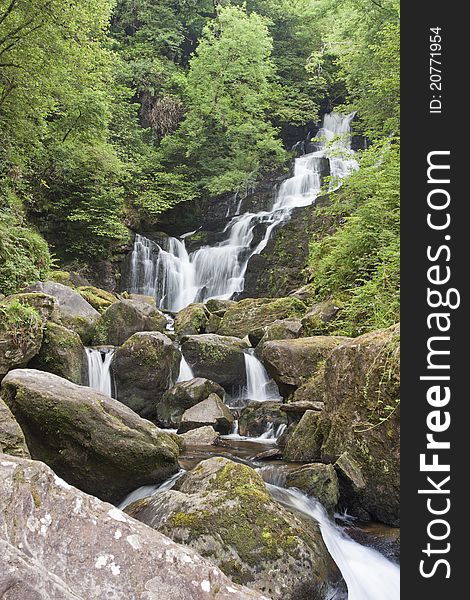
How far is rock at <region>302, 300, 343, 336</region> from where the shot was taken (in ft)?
32.4

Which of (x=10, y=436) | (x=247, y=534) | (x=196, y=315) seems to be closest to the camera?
(x=247, y=534)

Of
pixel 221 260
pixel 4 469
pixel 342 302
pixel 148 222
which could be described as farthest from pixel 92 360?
pixel 148 222

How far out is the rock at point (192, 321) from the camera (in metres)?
13.4

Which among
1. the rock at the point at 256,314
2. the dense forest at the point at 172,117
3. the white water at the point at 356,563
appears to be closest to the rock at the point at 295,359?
the dense forest at the point at 172,117

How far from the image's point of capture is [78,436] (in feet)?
16.2

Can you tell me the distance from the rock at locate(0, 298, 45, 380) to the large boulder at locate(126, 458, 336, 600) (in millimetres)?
4452

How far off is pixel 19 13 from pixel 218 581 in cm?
1326

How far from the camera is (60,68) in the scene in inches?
504

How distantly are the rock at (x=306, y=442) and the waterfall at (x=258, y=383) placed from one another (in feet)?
12.0

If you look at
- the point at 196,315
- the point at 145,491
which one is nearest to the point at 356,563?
the point at 145,491

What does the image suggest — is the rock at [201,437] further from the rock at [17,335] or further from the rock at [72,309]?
the rock at [72,309]

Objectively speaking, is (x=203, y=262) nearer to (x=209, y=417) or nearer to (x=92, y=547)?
(x=209, y=417)

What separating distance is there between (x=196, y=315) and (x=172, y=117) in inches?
653

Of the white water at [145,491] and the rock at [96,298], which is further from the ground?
the rock at [96,298]
